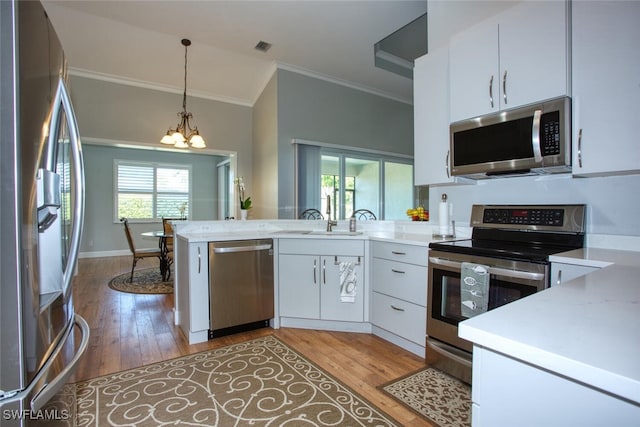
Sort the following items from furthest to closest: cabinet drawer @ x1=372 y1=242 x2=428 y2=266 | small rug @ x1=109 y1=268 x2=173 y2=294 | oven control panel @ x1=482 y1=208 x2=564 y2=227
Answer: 1. small rug @ x1=109 y1=268 x2=173 y2=294
2. cabinet drawer @ x1=372 y1=242 x2=428 y2=266
3. oven control panel @ x1=482 y1=208 x2=564 y2=227

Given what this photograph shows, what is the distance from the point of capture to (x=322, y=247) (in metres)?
2.83

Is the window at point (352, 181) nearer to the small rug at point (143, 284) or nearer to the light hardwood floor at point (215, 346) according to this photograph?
the small rug at point (143, 284)

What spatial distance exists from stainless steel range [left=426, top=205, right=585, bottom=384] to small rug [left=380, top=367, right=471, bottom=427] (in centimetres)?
7

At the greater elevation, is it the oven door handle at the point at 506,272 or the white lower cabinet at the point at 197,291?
the oven door handle at the point at 506,272

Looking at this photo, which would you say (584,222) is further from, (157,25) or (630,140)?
(157,25)

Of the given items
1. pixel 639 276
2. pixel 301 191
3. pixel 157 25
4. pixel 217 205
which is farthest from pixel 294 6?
pixel 217 205

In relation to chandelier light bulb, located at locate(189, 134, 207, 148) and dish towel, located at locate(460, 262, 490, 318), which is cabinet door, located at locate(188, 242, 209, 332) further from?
chandelier light bulb, located at locate(189, 134, 207, 148)

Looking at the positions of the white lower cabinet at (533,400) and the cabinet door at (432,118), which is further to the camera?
the cabinet door at (432,118)

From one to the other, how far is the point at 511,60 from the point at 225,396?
2737 mm

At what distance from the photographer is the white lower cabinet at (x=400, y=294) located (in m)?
2.32

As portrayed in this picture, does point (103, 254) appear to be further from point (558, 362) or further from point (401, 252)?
point (558, 362)

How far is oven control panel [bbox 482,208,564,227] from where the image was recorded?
6.58 ft

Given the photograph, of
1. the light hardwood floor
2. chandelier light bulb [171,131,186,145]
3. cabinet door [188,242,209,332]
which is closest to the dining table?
the light hardwood floor

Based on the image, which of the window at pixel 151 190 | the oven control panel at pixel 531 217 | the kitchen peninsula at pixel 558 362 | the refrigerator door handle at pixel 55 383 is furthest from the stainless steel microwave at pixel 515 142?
the window at pixel 151 190
